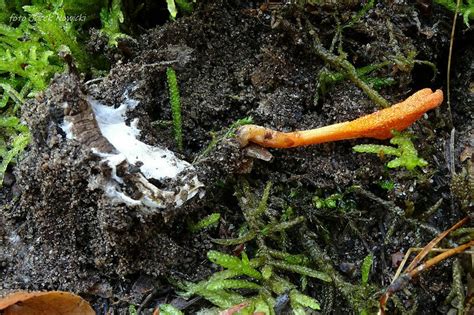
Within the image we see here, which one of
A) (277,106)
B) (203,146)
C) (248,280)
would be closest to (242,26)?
(277,106)

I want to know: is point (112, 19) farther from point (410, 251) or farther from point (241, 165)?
point (410, 251)

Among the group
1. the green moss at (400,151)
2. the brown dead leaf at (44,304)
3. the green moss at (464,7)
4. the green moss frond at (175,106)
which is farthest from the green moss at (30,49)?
the green moss at (464,7)

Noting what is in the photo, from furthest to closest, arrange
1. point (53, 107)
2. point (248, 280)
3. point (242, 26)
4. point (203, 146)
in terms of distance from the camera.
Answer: point (242, 26) < point (203, 146) < point (248, 280) < point (53, 107)

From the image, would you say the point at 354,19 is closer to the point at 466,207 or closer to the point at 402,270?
the point at 466,207

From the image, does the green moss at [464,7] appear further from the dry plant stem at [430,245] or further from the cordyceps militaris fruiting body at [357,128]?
the dry plant stem at [430,245]

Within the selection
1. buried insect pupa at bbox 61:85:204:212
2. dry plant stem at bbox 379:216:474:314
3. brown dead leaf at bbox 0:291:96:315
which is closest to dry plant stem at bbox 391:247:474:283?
dry plant stem at bbox 379:216:474:314

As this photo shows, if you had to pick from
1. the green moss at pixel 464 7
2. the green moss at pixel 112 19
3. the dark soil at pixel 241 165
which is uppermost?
the green moss at pixel 112 19
